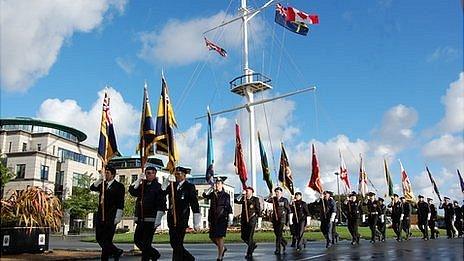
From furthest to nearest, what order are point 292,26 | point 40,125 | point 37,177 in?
point 40,125, point 37,177, point 292,26

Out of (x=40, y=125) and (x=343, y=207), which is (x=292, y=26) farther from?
(x=40, y=125)

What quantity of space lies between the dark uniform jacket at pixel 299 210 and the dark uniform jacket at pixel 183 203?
836 centimetres

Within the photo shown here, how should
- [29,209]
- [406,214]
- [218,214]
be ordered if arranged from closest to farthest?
[218,214] < [29,209] < [406,214]

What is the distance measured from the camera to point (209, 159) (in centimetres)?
1728

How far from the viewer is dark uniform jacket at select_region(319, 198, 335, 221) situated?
21109mm

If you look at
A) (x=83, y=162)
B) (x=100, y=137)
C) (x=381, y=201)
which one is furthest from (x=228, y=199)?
(x=83, y=162)

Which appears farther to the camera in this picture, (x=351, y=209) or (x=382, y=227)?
(x=382, y=227)

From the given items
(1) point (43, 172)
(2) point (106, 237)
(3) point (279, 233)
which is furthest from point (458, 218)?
(1) point (43, 172)

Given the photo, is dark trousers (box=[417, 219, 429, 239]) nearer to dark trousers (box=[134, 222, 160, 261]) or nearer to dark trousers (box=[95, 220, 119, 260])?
dark trousers (box=[134, 222, 160, 261])

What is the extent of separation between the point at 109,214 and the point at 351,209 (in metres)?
14.4

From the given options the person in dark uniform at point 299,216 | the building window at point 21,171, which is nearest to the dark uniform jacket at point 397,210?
the person in dark uniform at point 299,216

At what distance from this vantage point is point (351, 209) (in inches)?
906

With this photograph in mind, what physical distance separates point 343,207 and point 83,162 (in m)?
64.2

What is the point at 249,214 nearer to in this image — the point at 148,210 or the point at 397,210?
the point at 148,210
